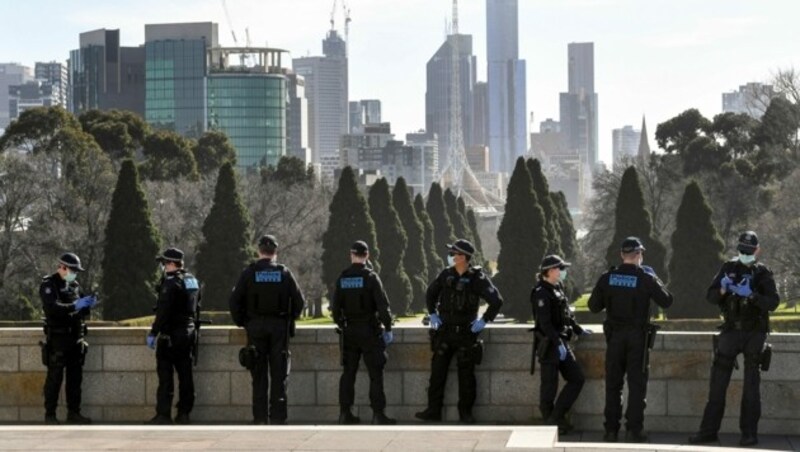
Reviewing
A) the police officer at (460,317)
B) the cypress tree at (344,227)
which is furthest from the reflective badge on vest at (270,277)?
the cypress tree at (344,227)

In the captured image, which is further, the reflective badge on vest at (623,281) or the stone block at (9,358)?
the stone block at (9,358)

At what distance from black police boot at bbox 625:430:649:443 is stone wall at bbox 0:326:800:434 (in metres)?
0.90

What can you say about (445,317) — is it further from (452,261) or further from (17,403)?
(17,403)

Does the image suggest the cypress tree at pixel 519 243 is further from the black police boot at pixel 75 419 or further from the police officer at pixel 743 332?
the police officer at pixel 743 332

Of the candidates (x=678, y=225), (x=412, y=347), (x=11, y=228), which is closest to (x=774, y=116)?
(x=678, y=225)

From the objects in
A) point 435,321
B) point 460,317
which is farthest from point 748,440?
point 435,321

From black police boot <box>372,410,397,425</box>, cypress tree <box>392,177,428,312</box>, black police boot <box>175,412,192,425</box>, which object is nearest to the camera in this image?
black police boot <box>372,410,397,425</box>

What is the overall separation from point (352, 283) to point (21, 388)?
13.7ft

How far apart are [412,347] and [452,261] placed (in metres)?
1.15

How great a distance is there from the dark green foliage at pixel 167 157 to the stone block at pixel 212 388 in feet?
283

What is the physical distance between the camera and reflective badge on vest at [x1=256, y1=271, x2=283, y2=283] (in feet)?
59.8

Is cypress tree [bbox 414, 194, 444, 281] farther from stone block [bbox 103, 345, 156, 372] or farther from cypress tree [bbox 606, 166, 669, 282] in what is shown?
stone block [bbox 103, 345, 156, 372]

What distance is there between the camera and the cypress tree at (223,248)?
69.8 meters

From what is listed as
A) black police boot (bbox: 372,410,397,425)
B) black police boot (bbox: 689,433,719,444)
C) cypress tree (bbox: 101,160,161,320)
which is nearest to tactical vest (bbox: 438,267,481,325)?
black police boot (bbox: 372,410,397,425)
